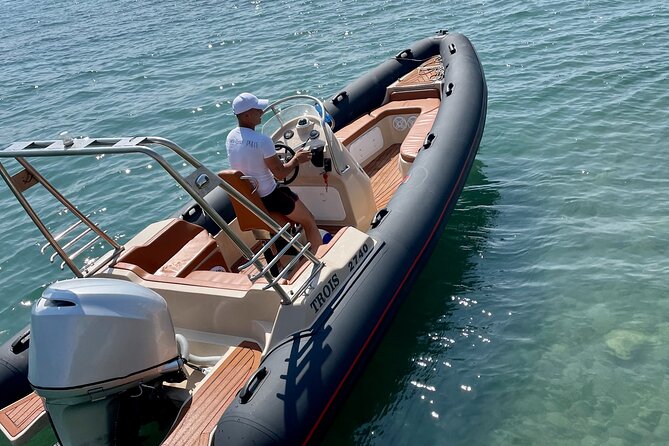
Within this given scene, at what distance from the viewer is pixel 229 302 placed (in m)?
4.81

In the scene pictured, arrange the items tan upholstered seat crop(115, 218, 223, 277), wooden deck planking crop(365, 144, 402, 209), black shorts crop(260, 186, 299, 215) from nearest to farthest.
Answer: black shorts crop(260, 186, 299, 215), tan upholstered seat crop(115, 218, 223, 277), wooden deck planking crop(365, 144, 402, 209)

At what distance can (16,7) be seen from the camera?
1003 inches

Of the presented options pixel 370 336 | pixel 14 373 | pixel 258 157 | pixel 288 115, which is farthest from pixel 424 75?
pixel 14 373

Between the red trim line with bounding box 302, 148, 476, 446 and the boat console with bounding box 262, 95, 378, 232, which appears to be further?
the boat console with bounding box 262, 95, 378, 232

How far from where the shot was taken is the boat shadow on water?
15.5 feet

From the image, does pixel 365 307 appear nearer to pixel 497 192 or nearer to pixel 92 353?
pixel 92 353

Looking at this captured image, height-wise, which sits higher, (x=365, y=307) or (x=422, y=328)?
(x=365, y=307)

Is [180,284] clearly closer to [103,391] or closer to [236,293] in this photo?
[236,293]

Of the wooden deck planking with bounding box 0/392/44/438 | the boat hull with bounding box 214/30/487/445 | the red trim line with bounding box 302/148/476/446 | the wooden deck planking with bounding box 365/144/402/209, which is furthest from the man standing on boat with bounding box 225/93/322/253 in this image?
the wooden deck planking with bounding box 0/392/44/438

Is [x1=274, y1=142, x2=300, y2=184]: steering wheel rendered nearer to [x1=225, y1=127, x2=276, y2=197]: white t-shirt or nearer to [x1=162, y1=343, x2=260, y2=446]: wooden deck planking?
[x1=225, y1=127, x2=276, y2=197]: white t-shirt

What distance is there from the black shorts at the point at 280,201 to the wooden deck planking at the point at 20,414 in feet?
6.98

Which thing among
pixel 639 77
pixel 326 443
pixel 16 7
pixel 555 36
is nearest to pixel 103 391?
pixel 326 443

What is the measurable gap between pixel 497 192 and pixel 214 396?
13.6 ft

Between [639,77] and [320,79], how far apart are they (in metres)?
5.14
